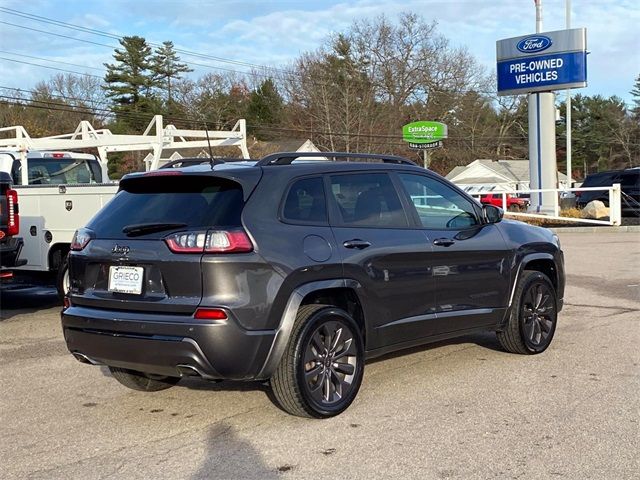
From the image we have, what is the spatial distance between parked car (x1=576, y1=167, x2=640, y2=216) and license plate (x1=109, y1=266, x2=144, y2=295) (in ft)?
77.1

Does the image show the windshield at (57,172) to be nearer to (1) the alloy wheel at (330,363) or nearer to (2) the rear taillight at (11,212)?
(2) the rear taillight at (11,212)

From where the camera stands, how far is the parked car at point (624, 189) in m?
25.6

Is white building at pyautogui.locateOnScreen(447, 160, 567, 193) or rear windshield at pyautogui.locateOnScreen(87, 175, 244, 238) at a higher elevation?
white building at pyautogui.locateOnScreen(447, 160, 567, 193)

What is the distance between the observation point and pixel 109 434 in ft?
16.2

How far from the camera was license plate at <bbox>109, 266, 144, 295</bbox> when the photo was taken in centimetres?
487

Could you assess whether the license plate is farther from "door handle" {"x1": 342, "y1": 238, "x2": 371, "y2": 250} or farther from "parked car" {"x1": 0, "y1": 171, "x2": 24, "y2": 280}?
"parked car" {"x1": 0, "y1": 171, "x2": 24, "y2": 280}

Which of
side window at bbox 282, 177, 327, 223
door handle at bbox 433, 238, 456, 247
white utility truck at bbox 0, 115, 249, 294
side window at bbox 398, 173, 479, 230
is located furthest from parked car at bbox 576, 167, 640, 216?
side window at bbox 282, 177, 327, 223

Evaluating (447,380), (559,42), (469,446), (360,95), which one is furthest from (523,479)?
(360,95)

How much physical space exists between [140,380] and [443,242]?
2686mm

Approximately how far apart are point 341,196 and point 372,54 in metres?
59.4

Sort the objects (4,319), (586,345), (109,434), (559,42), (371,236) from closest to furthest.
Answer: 1. (109,434)
2. (371,236)
3. (586,345)
4. (4,319)
5. (559,42)

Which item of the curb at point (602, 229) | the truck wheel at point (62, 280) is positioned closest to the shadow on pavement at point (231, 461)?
the truck wheel at point (62, 280)

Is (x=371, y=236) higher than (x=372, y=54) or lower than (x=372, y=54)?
lower

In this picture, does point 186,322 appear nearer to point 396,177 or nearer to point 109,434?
point 109,434
